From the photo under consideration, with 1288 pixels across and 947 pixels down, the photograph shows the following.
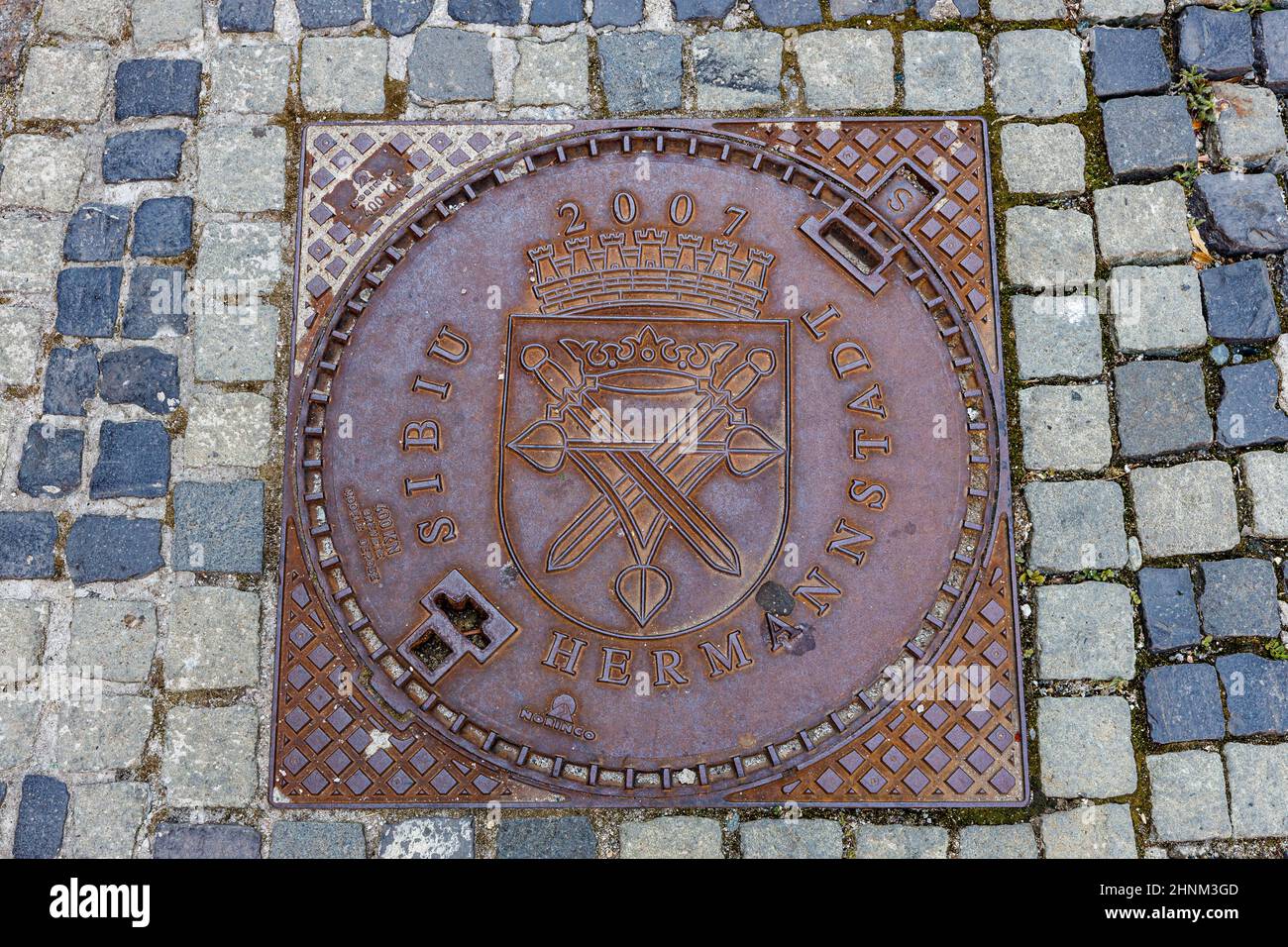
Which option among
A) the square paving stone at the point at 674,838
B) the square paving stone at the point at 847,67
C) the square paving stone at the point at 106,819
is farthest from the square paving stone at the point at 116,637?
the square paving stone at the point at 847,67

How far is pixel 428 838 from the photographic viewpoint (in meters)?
3.47

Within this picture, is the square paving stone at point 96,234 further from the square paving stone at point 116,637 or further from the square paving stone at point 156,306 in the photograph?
the square paving stone at point 116,637

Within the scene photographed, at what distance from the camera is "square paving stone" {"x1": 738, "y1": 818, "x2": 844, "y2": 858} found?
346cm

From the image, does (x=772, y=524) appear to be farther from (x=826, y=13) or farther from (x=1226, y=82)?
(x=1226, y=82)

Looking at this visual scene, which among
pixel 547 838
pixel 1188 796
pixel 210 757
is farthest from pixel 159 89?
pixel 1188 796

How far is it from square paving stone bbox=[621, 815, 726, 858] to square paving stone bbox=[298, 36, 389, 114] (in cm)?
302

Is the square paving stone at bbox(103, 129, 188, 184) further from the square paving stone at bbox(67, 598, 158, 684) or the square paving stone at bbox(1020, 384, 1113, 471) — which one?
the square paving stone at bbox(1020, 384, 1113, 471)

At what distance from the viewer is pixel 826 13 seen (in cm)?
388

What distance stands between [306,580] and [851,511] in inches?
82.1

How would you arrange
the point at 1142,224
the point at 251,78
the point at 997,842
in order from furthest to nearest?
the point at 251,78, the point at 1142,224, the point at 997,842

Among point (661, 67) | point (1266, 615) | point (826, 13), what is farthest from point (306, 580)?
point (1266, 615)

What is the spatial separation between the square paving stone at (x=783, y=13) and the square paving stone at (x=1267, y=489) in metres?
2.47

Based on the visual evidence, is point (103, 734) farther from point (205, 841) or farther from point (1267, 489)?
point (1267, 489)

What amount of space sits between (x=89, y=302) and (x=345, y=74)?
1.38m
